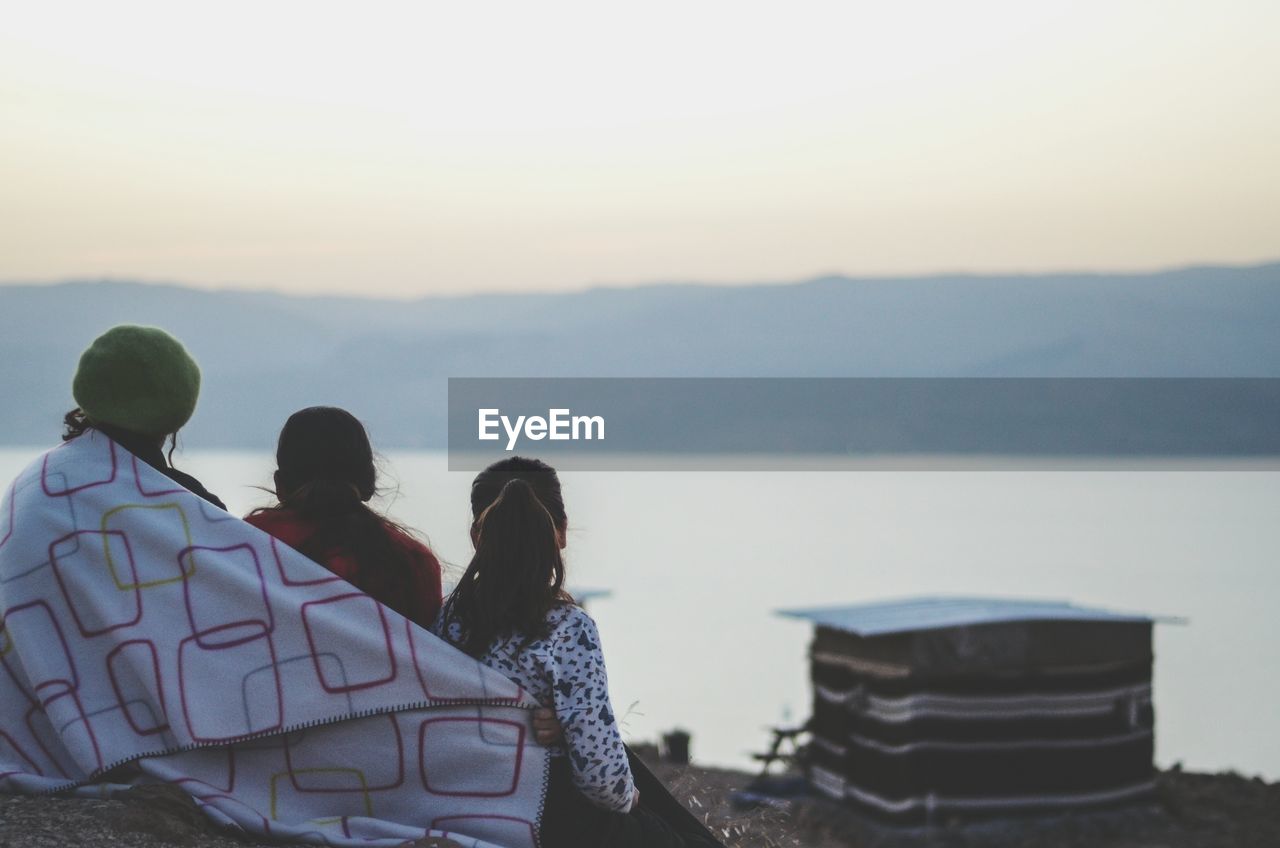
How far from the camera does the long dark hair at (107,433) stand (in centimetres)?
456

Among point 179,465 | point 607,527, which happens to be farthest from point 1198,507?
point 179,465

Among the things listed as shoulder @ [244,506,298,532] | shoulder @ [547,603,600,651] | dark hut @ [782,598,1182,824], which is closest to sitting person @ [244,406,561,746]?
shoulder @ [244,506,298,532]

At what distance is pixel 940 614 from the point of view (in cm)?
1252

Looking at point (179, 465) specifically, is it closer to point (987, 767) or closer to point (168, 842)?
point (168, 842)

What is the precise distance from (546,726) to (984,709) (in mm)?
8382

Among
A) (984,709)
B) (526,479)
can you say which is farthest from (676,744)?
(526,479)

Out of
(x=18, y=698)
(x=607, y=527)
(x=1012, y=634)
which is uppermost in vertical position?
(x=18, y=698)

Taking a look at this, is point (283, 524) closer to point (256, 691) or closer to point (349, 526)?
point (349, 526)

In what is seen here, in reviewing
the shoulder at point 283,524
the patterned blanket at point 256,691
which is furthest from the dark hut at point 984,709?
the shoulder at point 283,524

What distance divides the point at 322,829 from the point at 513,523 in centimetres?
103

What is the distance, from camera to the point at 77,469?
4.51 m

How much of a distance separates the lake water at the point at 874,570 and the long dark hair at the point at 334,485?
0.14 metres

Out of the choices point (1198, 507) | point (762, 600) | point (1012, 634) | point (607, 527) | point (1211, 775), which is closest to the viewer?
point (1012, 634)

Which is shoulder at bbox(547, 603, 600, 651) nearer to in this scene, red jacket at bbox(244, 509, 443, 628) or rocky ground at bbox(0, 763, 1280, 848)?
red jacket at bbox(244, 509, 443, 628)
